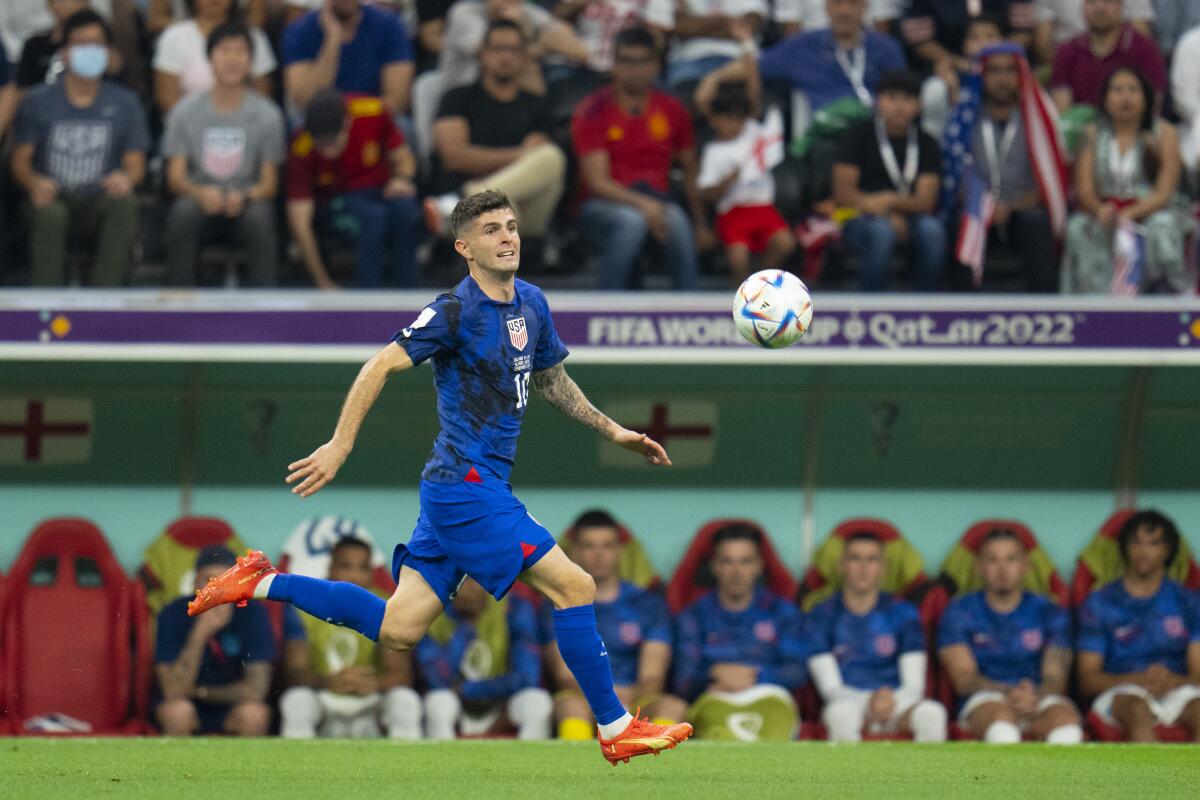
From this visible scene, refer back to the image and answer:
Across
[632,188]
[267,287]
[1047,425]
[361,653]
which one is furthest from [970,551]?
[267,287]

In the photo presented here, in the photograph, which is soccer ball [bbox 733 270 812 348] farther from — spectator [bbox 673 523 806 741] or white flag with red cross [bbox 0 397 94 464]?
white flag with red cross [bbox 0 397 94 464]

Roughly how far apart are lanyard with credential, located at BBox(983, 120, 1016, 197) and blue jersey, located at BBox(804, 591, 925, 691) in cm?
229

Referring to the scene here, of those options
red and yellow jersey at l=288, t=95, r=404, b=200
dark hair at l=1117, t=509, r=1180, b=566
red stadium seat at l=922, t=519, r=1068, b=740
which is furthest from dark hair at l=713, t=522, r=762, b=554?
red and yellow jersey at l=288, t=95, r=404, b=200

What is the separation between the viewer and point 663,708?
29.0 ft

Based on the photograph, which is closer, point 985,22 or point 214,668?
point 214,668

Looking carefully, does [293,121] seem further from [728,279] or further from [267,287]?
[728,279]

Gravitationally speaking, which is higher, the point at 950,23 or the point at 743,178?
the point at 950,23

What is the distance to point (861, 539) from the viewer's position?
9.34 m

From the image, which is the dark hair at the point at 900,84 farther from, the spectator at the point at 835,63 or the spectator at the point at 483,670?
the spectator at the point at 483,670

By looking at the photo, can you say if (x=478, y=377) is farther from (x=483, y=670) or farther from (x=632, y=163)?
(x=632, y=163)

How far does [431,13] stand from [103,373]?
108 inches

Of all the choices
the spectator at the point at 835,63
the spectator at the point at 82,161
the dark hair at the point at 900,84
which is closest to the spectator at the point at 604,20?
the spectator at the point at 835,63

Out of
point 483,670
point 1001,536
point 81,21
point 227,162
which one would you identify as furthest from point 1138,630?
point 81,21

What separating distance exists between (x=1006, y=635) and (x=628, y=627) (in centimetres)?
189
